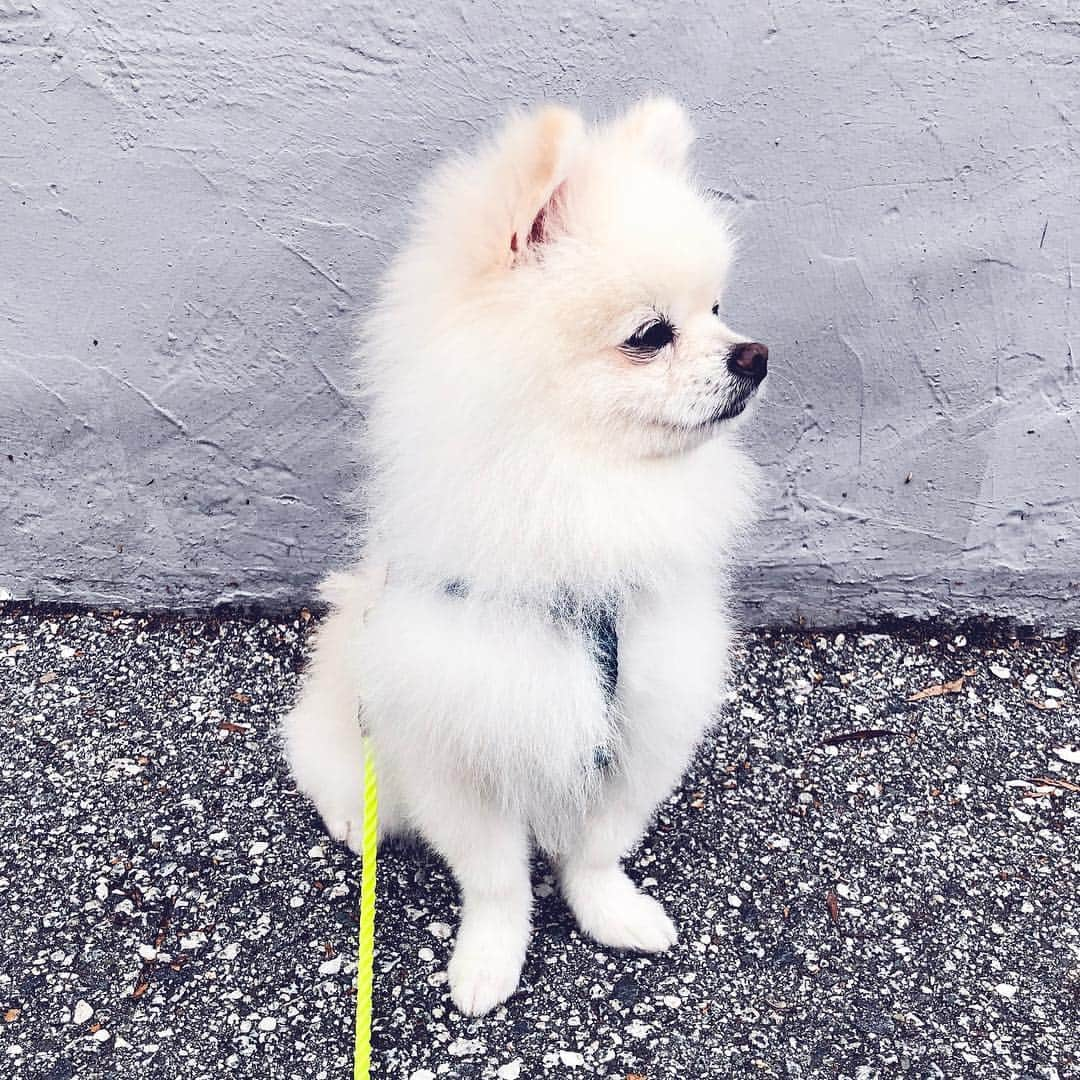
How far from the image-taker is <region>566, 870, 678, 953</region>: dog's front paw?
1983mm

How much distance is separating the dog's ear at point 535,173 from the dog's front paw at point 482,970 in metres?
1.25

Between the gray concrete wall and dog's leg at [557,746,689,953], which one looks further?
the gray concrete wall

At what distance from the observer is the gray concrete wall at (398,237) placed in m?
2.33

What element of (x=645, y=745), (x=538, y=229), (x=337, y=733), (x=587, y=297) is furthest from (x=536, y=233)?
(x=337, y=733)

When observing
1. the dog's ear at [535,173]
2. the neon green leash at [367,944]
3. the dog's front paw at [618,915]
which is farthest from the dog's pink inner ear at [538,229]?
the dog's front paw at [618,915]

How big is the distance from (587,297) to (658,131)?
0.39 m

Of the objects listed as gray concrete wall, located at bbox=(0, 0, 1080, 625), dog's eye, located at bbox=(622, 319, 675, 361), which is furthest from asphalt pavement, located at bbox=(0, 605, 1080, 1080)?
dog's eye, located at bbox=(622, 319, 675, 361)

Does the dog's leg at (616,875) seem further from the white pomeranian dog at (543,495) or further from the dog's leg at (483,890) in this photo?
the dog's leg at (483,890)

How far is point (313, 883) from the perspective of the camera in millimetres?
2143

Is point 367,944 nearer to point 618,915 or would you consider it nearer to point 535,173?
point 618,915

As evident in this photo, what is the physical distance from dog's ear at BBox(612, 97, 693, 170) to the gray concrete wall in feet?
2.62

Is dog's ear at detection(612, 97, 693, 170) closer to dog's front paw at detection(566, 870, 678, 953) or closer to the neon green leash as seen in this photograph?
the neon green leash

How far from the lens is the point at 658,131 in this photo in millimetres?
1612

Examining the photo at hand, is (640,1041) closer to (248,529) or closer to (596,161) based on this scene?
(596,161)
